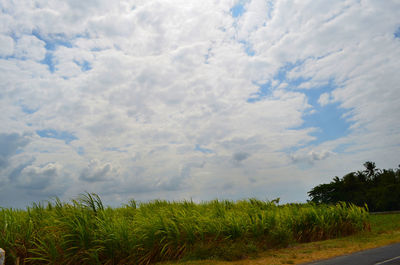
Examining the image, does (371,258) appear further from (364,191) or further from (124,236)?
(364,191)

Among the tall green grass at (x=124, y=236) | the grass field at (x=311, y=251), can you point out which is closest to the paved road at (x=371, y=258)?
the grass field at (x=311, y=251)

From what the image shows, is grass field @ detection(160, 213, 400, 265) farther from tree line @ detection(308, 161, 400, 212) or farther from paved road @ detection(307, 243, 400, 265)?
tree line @ detection(308, 161, 400, 212)

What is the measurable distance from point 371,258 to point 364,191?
31693mm

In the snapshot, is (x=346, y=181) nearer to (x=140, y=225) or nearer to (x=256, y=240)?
(x=256, y=240)

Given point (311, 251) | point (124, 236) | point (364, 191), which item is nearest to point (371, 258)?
point (311, 251)

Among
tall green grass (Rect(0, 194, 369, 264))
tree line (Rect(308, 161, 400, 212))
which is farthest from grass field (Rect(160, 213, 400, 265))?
tree line (Rect(308, 161, 400, 212))

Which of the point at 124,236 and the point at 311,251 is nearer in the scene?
the point at 124,236

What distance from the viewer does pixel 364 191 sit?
3703cm

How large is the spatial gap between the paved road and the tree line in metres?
23.5

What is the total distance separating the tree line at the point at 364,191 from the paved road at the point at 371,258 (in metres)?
23.5

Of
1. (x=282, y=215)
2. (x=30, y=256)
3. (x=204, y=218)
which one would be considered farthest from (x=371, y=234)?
(x=30, y=256)

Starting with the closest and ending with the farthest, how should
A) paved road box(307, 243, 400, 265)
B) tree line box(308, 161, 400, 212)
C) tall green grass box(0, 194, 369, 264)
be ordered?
paved road box(307, 243, 400, 265) → tall green grass box(0, 194, 369, 264) → tree line box(308, 161, 400, 212)

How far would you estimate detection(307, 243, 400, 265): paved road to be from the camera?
8766mm

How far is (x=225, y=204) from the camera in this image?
55.6 feet
